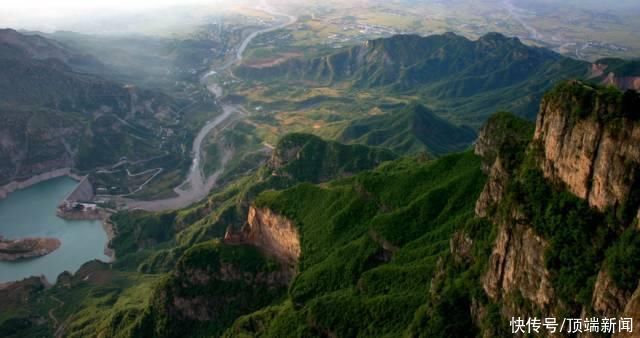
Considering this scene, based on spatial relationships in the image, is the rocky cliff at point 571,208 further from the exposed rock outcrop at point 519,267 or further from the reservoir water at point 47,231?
the reservoir water at point 47,231

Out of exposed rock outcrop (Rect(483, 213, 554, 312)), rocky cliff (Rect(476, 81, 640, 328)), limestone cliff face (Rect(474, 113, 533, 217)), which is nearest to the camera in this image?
rocky cliff (Rect(476, 81, 640, 328))

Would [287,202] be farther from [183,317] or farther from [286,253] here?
[183,317]

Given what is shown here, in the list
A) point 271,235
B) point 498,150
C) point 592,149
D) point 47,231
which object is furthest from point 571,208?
point 47,231

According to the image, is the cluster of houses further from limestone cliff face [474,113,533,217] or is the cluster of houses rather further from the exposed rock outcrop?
the exposed rock outcrop

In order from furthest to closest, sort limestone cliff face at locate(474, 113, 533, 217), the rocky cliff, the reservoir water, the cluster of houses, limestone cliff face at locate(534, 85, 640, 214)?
1. the cluster of houses
2. the reservoir water
3. limestone cliff face at locate(474, 113, 533, 217)
4. limestone cliff face at locate(534, 85, 640, 214)
5. the rocky cliff

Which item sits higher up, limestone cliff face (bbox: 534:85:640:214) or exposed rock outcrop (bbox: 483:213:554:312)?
limestone cliff face (bbox: 534:85:640:214)

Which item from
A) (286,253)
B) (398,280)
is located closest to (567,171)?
(398,280)

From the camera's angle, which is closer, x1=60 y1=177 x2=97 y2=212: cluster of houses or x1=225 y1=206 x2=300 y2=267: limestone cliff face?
x1=225 y1=206 x2=300 y2=267: limestone cliff face

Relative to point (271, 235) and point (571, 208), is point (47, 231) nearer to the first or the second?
point (271, 235)

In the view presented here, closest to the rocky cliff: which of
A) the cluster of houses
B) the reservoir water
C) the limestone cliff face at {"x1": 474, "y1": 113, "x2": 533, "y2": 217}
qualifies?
the limestone cliff face at {"x1": 474, "y1": 113, "x2": 533, "y2": 217}
